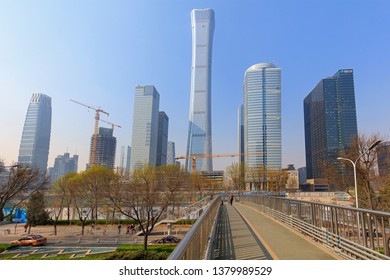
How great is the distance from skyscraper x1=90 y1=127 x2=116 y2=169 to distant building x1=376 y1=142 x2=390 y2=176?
15976 cm

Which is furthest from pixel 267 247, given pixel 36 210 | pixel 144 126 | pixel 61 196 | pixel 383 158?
pixel 144 126

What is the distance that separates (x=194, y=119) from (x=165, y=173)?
141 metres

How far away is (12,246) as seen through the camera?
25344mm

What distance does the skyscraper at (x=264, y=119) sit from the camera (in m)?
141

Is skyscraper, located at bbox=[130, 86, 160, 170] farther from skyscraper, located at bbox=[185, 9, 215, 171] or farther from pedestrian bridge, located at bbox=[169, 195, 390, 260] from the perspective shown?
pedestrian bridge, located at bbox=[169, 195, 390, 260]

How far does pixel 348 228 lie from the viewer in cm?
583

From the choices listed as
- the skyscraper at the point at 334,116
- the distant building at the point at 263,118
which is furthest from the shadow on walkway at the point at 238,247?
the distant building at the point at 263,118

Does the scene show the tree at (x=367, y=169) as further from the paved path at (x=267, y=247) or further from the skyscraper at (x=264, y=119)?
the skyscraper at (x=264, y=119)

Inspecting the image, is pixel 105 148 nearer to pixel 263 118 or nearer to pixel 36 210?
pixel 263 118

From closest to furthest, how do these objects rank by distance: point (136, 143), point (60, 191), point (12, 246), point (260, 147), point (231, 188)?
1. point (12, 246)
2. point (60, 191)
3. point (231, 188)
4. point (260, 147)
5. point (136, 143)

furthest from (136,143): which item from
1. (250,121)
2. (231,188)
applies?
(231,188)

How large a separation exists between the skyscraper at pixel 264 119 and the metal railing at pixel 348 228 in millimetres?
130466

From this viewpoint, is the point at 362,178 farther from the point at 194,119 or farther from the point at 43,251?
the point at 194,119

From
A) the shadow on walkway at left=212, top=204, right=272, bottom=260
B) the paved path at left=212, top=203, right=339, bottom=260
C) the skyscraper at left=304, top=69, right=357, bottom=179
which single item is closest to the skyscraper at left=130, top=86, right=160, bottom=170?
the skyscraper at left=304, top=69, right=357, bottom=179
